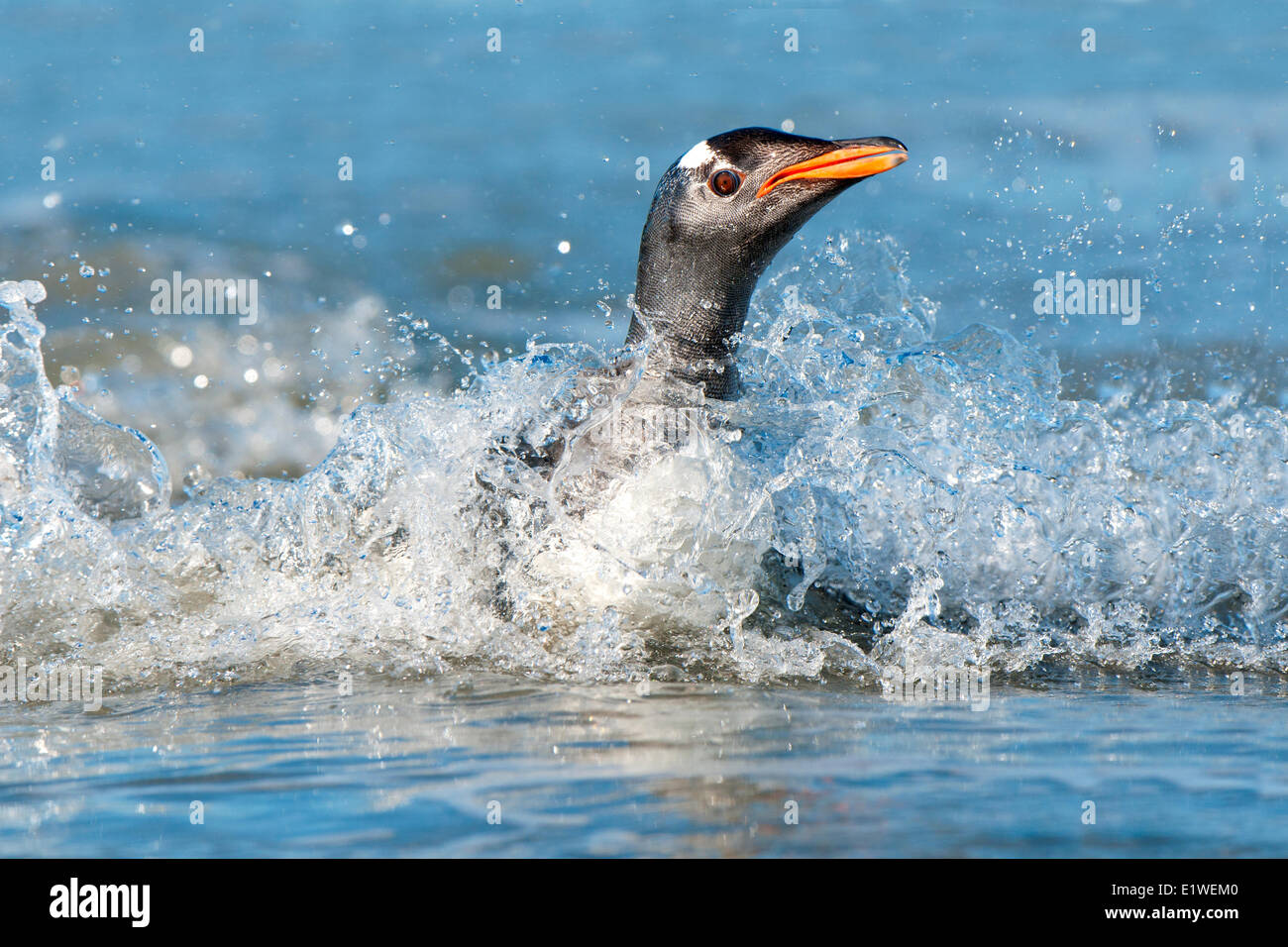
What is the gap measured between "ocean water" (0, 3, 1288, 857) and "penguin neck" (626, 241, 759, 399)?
0.19 meters

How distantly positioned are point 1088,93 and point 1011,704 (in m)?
9.33

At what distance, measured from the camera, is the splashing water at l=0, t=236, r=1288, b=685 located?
3979 mm

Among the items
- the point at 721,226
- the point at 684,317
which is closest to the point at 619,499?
the point at 684,317

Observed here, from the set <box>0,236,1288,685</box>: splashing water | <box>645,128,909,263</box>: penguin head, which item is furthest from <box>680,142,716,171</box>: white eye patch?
<box>0,236,1288,685</box>: splashing water

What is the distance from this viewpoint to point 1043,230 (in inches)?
394

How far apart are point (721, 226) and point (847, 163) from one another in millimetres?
482

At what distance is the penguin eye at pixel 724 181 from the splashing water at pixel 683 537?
71cm

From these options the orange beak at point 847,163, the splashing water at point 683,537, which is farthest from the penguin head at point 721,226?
the splashing water at point 683,537

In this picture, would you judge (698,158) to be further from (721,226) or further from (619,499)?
(619,499)

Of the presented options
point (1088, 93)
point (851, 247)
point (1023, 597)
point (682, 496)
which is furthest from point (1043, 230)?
point (682, 496)

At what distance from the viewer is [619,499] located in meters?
4.08

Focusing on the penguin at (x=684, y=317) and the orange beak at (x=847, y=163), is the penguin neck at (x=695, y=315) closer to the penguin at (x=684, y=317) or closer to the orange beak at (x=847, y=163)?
the penguin at (x=684, y=317)

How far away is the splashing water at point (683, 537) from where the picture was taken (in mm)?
3979
